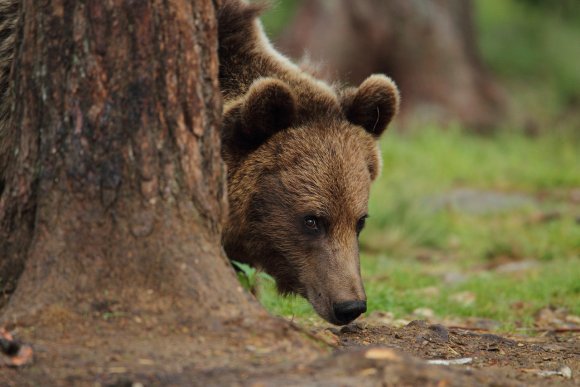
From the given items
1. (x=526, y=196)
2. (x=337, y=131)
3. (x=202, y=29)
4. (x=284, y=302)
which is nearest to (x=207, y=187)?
(x=202, y=29)

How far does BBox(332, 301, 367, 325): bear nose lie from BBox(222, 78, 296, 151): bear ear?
1041 mm

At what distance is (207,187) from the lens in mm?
3650

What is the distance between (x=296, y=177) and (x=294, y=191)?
3.1 inches

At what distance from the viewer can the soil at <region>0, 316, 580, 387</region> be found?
10.1 feet

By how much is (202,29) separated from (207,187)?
63 centimetres

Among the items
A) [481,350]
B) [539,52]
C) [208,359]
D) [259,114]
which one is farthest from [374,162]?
[539,52]

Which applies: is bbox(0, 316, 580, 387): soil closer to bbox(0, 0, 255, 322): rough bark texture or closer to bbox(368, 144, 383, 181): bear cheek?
bbox(0, 0, 255, 322): rough bark texture

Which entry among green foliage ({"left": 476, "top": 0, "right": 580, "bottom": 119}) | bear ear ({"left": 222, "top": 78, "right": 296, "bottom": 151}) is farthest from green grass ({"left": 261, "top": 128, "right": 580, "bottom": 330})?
green foliage ({"left": 476, "top": 0, "right": 580, "bottom": 119})

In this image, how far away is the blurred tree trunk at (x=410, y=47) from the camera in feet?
51.8

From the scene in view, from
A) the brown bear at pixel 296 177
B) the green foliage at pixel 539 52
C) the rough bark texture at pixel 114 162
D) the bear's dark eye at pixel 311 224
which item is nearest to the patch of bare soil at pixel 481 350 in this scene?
the brown bear at pixel 296 177

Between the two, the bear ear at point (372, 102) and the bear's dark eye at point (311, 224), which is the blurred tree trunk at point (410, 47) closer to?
the bear ear at point (372, 102)

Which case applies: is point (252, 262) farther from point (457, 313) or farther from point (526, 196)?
point (526, 196)

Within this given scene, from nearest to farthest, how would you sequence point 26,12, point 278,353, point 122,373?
point 122,373 → point 278,353 → point 26,12

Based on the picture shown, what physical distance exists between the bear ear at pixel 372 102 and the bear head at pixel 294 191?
165mm
